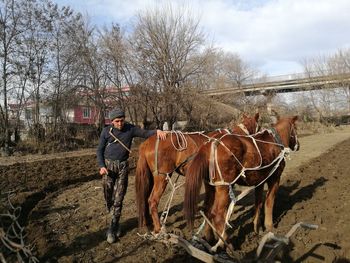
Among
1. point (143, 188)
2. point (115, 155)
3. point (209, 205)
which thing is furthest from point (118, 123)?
point (209, 205)

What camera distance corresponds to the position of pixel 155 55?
85.1ft

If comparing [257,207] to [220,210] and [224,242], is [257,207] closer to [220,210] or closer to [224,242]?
[220,210]

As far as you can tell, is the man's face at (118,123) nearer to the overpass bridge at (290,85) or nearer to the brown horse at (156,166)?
the brown horse at (156,166)

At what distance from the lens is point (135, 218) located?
263 inches

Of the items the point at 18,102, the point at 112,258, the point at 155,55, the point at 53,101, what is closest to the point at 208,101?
the point at 155,55

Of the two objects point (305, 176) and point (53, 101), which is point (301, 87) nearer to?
point (53, 101)

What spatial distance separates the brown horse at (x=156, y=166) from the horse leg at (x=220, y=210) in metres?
1.03

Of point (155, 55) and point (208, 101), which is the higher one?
point (155, 55)

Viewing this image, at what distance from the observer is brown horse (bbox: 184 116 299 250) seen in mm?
4816

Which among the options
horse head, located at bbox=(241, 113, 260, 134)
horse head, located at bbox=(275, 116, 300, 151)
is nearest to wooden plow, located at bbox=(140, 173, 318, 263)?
horse head, located at bbox=(241, 113, 260, 134)

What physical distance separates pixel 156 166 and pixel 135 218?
4.71ft

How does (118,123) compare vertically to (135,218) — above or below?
above

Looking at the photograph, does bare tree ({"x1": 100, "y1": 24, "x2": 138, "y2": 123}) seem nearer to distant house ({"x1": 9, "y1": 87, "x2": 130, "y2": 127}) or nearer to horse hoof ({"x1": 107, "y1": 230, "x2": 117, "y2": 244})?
distant house ({"x1": 9, "y1": 87, "x2": 130, "y2": 127})

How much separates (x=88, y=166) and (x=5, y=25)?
11150 millimetres
